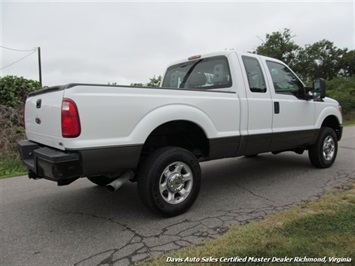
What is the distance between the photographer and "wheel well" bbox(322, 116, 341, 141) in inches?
236

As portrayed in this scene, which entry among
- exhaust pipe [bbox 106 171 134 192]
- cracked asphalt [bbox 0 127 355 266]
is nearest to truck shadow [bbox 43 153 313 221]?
cracked asphalt [bbox 0 127 355 266]

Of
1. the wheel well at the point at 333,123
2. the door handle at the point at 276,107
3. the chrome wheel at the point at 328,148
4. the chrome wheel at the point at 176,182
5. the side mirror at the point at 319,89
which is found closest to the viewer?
the chrome wheel at the point at 176,182

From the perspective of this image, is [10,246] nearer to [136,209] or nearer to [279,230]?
[136,209]

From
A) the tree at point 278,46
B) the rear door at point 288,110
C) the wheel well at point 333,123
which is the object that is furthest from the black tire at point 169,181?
the tree at point 278,46

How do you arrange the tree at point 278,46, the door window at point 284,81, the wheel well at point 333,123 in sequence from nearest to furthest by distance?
the door window at point 284,81 < the wheel well at point 333,123 < the tree at point 278,46

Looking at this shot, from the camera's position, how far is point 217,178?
5375 mm

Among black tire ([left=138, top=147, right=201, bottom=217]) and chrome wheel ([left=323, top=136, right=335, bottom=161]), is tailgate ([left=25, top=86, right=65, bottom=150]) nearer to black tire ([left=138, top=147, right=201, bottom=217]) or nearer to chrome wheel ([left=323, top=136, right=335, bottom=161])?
black tire ([left=138, top=147, right=201, bottom=217])

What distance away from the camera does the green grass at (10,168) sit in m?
6.22

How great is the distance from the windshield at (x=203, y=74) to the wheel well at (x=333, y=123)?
2.75 meters

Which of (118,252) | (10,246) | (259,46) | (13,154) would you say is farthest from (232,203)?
(259,46)

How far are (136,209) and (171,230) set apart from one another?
821 millimetres

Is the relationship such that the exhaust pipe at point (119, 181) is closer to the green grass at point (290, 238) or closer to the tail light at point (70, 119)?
the tail light at point (70, 119)

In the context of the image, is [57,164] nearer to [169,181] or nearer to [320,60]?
[169,181]

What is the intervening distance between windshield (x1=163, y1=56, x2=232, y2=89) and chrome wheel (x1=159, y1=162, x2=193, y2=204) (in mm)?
1480
